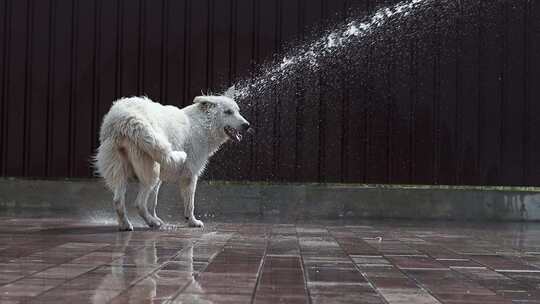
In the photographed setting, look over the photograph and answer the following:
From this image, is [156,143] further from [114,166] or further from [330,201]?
[330,201]

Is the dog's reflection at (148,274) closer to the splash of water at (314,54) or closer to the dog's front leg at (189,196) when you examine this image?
the dog's front leg at (189,196)

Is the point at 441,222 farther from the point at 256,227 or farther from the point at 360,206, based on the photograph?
the point at 256,227

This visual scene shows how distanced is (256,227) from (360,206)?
2557 millimetres

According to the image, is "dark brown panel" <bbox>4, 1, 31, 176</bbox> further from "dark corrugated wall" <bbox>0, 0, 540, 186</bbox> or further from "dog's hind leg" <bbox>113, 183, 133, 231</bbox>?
"dog's hind leg" <bbox>113, 183, 133, 231</bbox>

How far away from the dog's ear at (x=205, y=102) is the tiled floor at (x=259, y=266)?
1452mm

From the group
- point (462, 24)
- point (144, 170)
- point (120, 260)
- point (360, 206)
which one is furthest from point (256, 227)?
point (462, 24)

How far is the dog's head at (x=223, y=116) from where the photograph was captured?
25.1 feet

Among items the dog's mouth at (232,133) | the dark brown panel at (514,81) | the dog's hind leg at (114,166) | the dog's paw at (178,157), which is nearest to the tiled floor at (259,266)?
the dog's hind leg at (114,166)

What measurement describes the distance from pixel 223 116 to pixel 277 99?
266 centimetres

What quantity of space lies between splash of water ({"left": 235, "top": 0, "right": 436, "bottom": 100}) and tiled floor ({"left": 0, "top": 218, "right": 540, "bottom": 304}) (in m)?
3.62

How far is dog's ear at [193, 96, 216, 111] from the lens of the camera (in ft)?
25.2

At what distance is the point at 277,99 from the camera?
10.2m

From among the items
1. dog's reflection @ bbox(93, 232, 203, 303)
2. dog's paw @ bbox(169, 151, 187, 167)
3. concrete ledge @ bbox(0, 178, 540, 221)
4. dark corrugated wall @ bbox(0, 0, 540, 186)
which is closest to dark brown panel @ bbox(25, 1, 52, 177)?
dark corrugated wall @ bbox(0, 0, 540, 186)

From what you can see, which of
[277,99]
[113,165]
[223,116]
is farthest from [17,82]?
[113,165]
